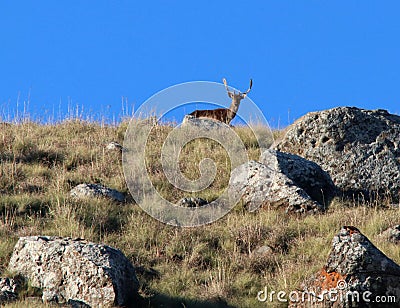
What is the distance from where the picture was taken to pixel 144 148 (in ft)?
49.3

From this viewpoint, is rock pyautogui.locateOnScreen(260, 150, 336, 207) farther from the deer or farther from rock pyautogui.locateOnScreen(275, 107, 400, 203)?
the deer

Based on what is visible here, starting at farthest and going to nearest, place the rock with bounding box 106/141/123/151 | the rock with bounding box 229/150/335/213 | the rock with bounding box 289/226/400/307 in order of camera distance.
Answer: the rock with bounding box 106/141/123/151 → the rock with bounding box 229/150/335/213 → the rock with bounding box 289/226/400/307

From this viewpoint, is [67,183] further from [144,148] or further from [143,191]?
[144,148]

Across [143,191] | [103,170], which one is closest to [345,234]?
[143,191]

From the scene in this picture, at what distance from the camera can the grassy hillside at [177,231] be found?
9055mm

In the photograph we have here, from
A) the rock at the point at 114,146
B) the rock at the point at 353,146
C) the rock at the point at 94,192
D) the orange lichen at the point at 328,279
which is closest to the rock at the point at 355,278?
the orange lichen at the point at 328,279

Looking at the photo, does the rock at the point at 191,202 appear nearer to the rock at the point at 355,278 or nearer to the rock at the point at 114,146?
the rock at the point at 114,146

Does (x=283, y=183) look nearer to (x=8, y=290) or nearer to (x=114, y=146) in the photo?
(x=114, y=146)

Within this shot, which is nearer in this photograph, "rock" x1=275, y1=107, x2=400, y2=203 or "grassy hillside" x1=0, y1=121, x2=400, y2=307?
"grassy hillside" x1=0, y1=121, x2=400, y2=307

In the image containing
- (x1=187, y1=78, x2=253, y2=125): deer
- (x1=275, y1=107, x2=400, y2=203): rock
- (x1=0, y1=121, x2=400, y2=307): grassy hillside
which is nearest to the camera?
(x1=0, y1=121, x2=400, y2=307): grassy hillside

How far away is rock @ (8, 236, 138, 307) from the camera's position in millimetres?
7875

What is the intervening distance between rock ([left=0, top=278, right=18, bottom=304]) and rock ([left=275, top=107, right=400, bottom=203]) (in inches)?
270

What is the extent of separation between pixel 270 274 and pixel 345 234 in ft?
5.47

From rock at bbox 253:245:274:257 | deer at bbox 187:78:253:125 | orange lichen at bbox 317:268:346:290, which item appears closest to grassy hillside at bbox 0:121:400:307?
rock at bbox 253:245:274:257
